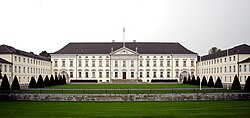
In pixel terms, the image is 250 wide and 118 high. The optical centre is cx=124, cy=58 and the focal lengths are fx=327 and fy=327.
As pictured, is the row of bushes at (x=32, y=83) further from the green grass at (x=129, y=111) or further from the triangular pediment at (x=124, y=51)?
the triangular pediment at (x=124, y=51)

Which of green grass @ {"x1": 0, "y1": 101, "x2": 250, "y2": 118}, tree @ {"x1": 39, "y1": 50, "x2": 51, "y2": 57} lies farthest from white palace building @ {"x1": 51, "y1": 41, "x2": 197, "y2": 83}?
green grass @ {"x1": 0, "y1": 101, "x2": 250, "y2": 118}

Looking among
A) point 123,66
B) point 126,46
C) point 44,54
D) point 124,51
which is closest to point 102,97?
point 124,51

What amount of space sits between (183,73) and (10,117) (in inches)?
2376

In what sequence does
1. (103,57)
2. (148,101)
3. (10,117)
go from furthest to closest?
(103,57) → (148,101) → (10,117)

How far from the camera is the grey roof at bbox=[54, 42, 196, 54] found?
75375 mm

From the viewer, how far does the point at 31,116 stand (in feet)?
62.6

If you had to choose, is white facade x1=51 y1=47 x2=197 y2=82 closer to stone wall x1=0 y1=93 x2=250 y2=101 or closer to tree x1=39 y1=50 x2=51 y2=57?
tree x1=39 y1=50 x2=51 y2=57

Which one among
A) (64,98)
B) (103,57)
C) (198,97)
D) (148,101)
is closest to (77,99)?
(64,98)

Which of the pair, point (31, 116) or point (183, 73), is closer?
point (31, 116)

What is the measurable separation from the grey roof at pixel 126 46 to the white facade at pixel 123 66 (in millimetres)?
913

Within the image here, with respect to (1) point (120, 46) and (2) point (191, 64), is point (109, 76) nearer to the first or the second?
(1) point (120, 46)

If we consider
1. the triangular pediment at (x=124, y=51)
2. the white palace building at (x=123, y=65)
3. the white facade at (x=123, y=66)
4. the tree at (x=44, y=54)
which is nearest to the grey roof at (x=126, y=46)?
the white palace building at (x=123, y=65)

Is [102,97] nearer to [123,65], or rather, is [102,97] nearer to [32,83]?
[32,83]

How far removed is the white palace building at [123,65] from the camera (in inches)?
2940
